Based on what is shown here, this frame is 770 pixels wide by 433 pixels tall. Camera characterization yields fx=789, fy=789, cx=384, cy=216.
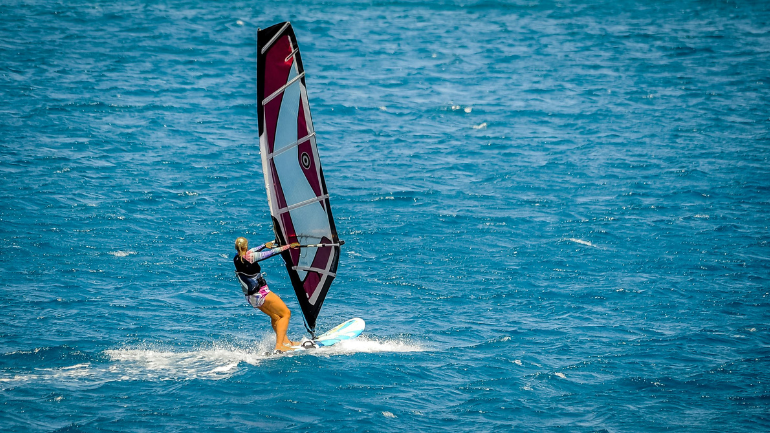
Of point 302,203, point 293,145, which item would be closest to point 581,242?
point 302,203

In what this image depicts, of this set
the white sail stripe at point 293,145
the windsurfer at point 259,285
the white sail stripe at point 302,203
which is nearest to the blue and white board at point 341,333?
the windsurfer at point 259,285

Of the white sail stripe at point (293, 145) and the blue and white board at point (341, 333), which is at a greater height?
the white sail stripe at point (293, 145)

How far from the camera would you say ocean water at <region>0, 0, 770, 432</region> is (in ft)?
46.1

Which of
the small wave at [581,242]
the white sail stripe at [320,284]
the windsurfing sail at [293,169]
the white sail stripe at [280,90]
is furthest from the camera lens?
the small wave at [581,242]

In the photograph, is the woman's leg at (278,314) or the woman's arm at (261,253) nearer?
the woman's arm at (261,253)

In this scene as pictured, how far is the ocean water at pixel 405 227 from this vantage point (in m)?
14.0

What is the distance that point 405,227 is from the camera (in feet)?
74.1

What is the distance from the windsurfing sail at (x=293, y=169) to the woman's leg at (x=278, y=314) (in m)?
0.41

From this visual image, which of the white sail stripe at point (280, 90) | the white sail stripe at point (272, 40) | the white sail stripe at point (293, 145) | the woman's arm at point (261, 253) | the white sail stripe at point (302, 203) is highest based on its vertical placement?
the white sail stripe at point (272, 40)

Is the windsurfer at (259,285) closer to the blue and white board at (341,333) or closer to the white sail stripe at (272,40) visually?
the blue and white board at (341,333)

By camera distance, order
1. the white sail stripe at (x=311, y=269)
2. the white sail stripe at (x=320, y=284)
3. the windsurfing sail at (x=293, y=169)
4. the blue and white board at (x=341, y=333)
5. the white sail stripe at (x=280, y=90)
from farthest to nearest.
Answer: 1. the blue and white board at (x=341, y=333)
2. the white sail stripe at (x=320, y=284)
3. the white sail stripe at (x=311, y=269)
4. the white sail stripe at (x=280, y=90)
5. the windsurfing sail at (x=293, y=169)

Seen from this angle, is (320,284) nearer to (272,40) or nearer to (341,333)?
(341,333)

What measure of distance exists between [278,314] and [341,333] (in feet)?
5.18

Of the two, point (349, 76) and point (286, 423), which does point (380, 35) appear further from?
point (286, 423)
